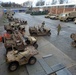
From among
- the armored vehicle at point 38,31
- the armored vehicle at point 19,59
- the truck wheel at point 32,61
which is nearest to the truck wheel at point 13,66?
the armored vehicle at point 19,59

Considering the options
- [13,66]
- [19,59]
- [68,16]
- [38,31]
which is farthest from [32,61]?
[68,16]

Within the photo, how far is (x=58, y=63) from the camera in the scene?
7.48 metres

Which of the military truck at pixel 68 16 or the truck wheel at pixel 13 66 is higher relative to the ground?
the military truck at pixel 68 16

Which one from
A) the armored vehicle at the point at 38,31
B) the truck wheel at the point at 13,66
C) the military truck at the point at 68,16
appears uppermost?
the military truck at the point at 68,16

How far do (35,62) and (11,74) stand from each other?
1.73 metres

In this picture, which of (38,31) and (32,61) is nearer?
(32,61)

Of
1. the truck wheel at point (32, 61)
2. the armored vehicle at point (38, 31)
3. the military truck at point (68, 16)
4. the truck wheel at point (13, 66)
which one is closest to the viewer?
the truck wheel at point (13, 66)

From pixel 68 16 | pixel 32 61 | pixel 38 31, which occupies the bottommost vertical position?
pixel 32 61

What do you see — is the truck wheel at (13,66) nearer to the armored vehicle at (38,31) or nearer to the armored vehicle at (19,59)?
the armored vehicle at (19,59)

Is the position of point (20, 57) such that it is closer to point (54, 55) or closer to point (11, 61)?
point (11, 61)

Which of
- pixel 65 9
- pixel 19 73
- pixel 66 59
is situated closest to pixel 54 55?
pixel 66 59

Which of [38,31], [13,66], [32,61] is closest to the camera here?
[13,66]

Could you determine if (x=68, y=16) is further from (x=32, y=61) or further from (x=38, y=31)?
(x=32, y=61)

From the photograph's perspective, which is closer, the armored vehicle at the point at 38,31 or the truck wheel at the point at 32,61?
the truck wheel at the point at 32,61
